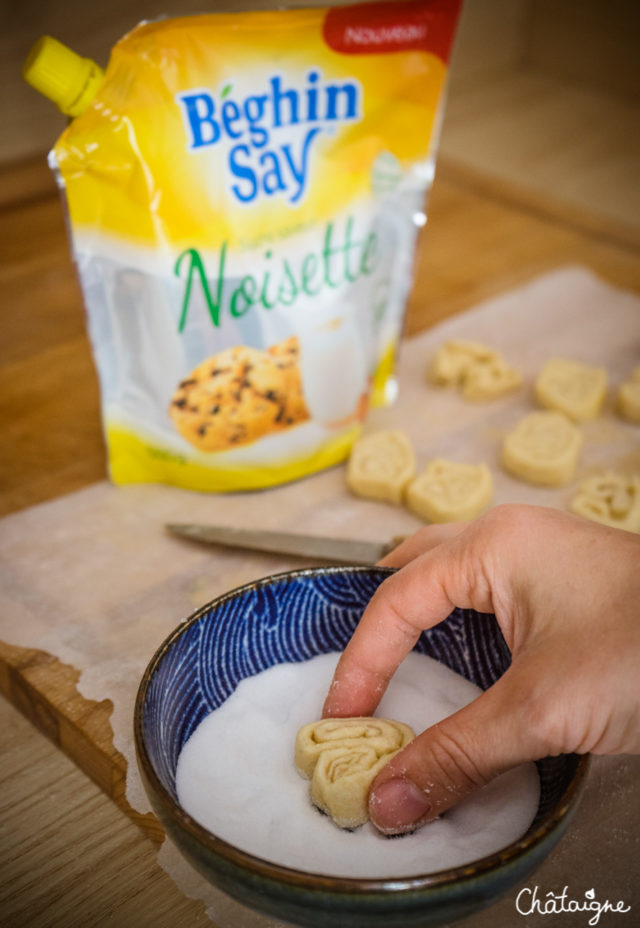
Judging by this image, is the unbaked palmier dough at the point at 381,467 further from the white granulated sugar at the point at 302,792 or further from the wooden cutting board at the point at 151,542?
the white granulated sugar at the point at 302,792

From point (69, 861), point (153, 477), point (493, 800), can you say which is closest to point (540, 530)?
point (493, 800)

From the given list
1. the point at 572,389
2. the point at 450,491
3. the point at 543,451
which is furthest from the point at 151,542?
the point at 572,389

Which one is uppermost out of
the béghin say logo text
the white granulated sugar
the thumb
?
the thumb

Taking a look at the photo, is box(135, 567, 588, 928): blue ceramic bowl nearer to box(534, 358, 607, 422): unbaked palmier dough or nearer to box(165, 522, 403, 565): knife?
box(165, 522, 403, 565): knife

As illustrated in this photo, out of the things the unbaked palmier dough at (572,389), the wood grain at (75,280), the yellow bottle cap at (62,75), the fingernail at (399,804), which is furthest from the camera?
the unbaked palmier dough at (572,389)

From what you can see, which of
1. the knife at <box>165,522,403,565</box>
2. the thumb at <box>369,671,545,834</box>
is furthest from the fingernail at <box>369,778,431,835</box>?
the knife at <box>165,522,403,565</box>

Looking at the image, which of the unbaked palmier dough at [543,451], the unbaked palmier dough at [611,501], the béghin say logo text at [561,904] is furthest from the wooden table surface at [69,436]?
the unbaked palmier dough at [611,501]
